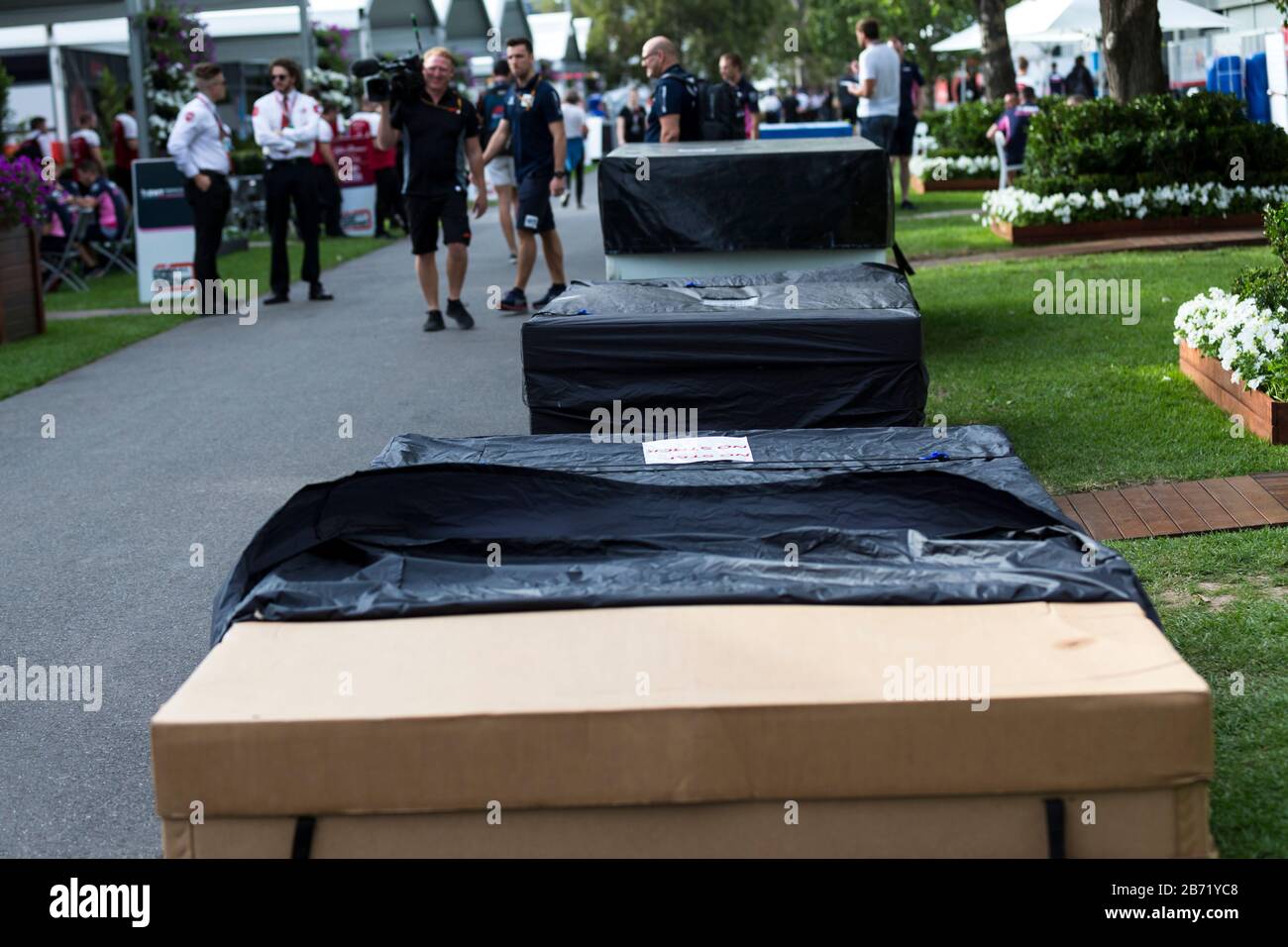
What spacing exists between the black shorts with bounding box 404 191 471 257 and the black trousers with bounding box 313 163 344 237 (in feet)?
19.2

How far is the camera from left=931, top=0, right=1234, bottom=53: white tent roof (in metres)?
22.1

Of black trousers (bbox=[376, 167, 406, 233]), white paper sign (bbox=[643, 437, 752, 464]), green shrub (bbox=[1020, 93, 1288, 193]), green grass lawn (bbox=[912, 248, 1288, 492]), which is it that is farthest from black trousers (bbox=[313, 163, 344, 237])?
white paper sign (bbox=[643, 437, 752, 464])

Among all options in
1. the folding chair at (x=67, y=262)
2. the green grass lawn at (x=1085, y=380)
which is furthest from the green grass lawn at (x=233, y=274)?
the green grass lawn at (x=1085, y=380)

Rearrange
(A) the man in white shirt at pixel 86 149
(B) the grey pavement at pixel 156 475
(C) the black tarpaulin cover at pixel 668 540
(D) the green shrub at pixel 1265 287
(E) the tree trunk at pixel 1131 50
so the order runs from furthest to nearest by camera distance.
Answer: (A) the man in white shirt at pixel 86 149
(E) the tree trunk at pixel 1131 50
(D) the green shrub at pixel 1265 287
(B) the grey pavement at pixel 156 475
(C) the black tarpaulin cover at pixel 668 540

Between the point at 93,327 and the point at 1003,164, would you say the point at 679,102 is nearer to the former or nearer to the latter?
the point at 93,327

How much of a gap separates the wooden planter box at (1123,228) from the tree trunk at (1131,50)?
183 cm

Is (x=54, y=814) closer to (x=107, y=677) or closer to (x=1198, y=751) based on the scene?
(x=107, y=677)

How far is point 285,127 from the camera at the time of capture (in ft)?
48.1

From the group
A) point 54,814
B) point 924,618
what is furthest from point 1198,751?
point 54,814

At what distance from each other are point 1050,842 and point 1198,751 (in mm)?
309

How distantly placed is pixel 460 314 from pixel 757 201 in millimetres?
3918

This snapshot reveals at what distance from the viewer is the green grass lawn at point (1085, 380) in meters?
7.22

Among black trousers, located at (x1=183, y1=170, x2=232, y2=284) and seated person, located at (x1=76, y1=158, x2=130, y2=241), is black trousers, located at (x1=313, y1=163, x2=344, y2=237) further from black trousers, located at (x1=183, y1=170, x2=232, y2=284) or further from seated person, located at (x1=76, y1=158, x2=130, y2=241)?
black trousers, located at (x1=183, y1=170, x2=232, y2=284)

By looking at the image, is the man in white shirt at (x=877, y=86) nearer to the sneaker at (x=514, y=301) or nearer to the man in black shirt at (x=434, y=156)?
the sneaker at (x=514, y=301)
